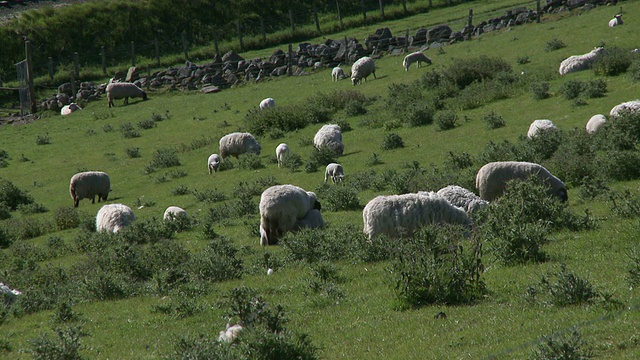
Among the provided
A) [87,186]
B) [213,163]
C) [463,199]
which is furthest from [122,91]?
[463,199]

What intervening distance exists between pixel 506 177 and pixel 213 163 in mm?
14424

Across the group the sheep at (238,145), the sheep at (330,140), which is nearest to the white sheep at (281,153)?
the sheep at (330,140)

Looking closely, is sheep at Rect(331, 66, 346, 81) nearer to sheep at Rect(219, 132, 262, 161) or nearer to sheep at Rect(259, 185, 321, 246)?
sheep at Rect(219, 132, 262, 161)

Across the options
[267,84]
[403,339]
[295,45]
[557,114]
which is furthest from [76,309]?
[295,45]

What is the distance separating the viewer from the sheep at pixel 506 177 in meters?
15.8

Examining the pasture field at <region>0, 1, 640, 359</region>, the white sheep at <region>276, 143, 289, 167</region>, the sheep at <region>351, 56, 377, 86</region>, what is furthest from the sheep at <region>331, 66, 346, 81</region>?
the white sheep at <region>276, 143, 289, 167</region>

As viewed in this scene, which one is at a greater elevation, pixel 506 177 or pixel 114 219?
pixel 506 177

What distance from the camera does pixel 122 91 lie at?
47625 mm

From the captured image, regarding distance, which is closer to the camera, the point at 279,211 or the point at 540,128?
the point at 279,211

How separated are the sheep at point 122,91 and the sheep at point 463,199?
36.1 m

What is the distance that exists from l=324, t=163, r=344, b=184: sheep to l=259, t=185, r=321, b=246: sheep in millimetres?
6274

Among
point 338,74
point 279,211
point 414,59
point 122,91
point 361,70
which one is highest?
point 279,211

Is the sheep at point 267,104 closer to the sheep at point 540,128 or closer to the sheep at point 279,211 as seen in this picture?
the sheep at point 540,128

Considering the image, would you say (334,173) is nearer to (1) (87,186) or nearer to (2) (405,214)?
(1) (87,186)
